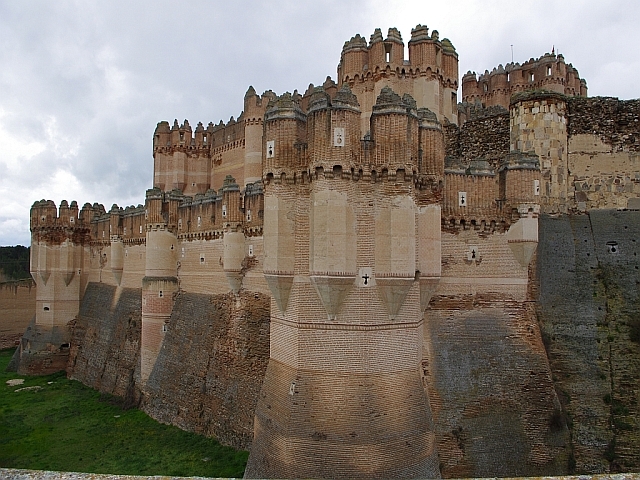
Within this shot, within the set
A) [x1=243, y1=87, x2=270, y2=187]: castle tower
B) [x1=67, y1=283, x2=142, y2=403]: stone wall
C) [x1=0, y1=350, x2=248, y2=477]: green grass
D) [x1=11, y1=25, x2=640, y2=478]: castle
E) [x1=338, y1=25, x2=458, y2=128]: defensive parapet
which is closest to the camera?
[x1=11, y1=25, x2=640, y2=478]: castle

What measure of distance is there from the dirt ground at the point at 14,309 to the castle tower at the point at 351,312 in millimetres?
38258

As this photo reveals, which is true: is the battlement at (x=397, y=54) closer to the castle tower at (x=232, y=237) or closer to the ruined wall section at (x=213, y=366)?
the castle tower at (x=232, y=237)

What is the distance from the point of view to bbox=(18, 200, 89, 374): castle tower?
3666 centimetres

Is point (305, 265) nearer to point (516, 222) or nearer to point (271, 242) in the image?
point (271, 242)

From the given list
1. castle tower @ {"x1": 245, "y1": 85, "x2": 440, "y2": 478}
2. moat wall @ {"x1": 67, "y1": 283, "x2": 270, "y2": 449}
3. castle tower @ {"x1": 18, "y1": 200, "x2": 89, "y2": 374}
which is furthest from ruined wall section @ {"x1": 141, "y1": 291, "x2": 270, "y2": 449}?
castle tower @ {"x1": 18, "y1": 200, "x2": 89, "y2": 374}

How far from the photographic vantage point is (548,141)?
18578 millimetres

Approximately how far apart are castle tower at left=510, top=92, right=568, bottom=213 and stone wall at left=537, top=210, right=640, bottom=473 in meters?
0.92

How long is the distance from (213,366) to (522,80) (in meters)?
30.5

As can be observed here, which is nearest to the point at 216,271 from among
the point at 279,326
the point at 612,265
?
the point at 279,326

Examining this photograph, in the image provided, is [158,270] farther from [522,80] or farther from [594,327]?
[522,80]

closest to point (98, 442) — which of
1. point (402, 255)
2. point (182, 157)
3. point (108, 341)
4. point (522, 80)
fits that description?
point (108, 341)

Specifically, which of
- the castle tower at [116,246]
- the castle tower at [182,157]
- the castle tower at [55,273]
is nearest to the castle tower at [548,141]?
the castle tower at [116,246]

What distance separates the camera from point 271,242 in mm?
14367

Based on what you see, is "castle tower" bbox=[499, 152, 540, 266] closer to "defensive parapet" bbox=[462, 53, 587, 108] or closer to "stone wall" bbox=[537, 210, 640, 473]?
"stone wall" bbox=[537, 210, 640, 473]
